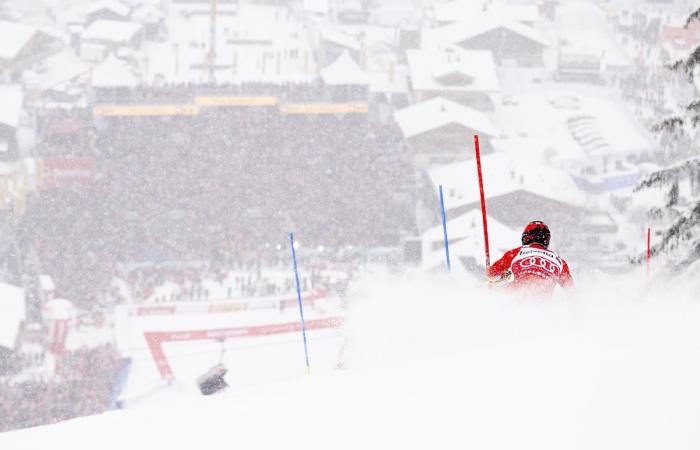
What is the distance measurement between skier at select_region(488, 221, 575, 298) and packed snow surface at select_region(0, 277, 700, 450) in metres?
0.67

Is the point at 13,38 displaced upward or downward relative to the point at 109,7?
downward

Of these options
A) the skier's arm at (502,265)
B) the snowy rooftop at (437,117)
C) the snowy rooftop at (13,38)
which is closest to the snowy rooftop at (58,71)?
the snowy rooftop at (13,38)

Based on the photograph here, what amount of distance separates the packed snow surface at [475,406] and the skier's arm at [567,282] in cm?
63

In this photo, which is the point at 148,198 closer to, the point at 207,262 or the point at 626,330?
the point at 207,262

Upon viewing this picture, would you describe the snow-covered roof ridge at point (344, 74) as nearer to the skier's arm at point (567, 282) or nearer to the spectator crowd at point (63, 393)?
the spectator crowd at point (63, 393)

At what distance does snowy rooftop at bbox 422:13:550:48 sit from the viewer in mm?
43344

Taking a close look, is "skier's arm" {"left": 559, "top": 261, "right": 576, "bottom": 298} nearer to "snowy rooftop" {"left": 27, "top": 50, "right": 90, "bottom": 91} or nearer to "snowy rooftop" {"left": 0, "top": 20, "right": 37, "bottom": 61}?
"snowy rooftop" {"left": 27, "top": 50, "right": 90, "bottom": 91}

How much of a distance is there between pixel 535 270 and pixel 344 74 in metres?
28.8

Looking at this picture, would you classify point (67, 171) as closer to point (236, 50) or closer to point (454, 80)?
point (236, 50)

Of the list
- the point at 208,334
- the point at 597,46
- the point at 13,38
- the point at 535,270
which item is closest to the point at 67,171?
the point at 208,334

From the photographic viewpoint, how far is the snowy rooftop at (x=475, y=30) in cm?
4334

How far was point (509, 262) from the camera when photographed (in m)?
6.43

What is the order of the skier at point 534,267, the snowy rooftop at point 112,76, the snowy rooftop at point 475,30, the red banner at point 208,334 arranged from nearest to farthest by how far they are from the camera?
the skier at point 534,267
the red banner at point 208,334
the snowy rooftop at point 112,76
the snowy rooftop at point 475,30

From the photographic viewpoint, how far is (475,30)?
44.4 m
